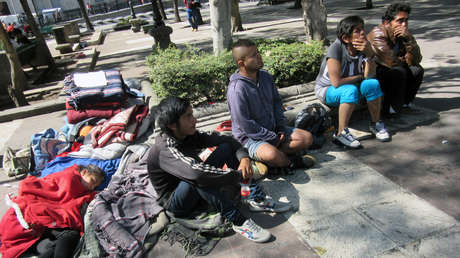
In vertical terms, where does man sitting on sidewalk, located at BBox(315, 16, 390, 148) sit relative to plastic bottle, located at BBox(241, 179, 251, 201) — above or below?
above

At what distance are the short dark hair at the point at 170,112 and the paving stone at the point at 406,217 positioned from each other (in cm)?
167

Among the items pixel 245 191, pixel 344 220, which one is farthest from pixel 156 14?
pixel 344 220

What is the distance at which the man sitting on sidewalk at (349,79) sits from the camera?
11.6ft

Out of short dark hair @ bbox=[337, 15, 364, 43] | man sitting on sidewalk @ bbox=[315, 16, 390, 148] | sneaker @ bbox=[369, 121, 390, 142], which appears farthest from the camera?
sneaker @ bbox=[369, 121, 390, 142]

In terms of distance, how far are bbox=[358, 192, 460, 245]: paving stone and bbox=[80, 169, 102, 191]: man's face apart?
2.49m

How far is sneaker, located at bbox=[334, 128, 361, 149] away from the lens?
3.58 meters

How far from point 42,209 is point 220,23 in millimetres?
4104

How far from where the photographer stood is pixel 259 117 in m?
3.25

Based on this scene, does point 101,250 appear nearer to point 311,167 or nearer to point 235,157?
point 235,157

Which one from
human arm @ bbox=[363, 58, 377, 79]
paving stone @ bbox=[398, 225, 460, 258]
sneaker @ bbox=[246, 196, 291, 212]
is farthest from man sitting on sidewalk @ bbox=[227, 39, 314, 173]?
paving stone @ bbox=[398, 225, 460, 258]

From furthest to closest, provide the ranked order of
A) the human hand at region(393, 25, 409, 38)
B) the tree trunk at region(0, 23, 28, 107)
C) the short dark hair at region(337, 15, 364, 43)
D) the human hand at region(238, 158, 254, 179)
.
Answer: the tree trunk at region(0, 23, 28, 107) → the human hand at region(393, 25, 409, 38) → the short dark hair at region(337, 15, 364, 43) → the human hand at region(238, 158, 254, 179)

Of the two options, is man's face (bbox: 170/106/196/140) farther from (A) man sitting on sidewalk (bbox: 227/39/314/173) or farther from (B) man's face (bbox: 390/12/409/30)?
(B) man's face (bbox: 390/12/409/30)

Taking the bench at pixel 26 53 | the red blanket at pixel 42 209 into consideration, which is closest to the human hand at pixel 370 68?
the red blanket at pixel 42 209

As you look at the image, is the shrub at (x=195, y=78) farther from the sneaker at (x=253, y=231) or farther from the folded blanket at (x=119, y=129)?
the sneaker at (x=253, y=231)
